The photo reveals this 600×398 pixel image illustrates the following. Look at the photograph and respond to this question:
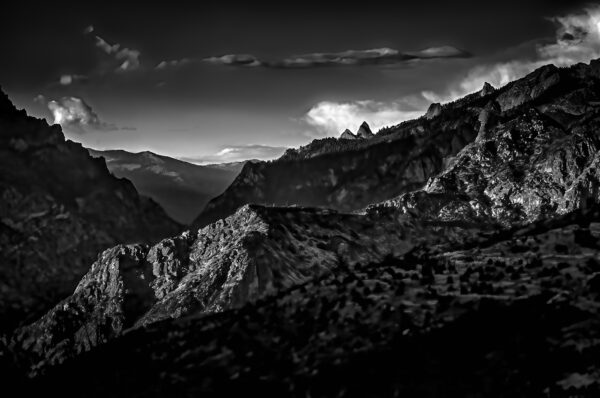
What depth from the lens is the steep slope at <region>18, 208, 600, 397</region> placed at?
45719mm

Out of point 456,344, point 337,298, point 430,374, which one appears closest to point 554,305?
point 456,344

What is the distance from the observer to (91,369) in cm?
7038

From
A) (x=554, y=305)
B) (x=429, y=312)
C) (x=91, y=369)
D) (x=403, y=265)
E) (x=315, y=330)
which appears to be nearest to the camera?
(x=554, y=305)

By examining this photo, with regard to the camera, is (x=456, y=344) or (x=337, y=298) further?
(x=337, y=298)

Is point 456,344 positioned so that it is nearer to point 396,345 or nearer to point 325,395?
point 396,345

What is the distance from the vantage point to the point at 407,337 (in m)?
53.2

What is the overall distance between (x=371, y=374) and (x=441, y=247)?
1642 inches

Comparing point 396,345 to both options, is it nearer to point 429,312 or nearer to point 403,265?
point 429,312

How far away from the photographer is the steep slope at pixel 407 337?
45.7 metres

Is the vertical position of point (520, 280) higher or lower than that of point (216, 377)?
higher

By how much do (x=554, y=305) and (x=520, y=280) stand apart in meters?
9.38

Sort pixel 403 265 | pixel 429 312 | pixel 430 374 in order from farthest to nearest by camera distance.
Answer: pixel 403 265 < pixel 429 312 < pixel 430 374

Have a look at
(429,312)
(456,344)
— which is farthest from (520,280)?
(456,344)

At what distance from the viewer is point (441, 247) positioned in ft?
293
